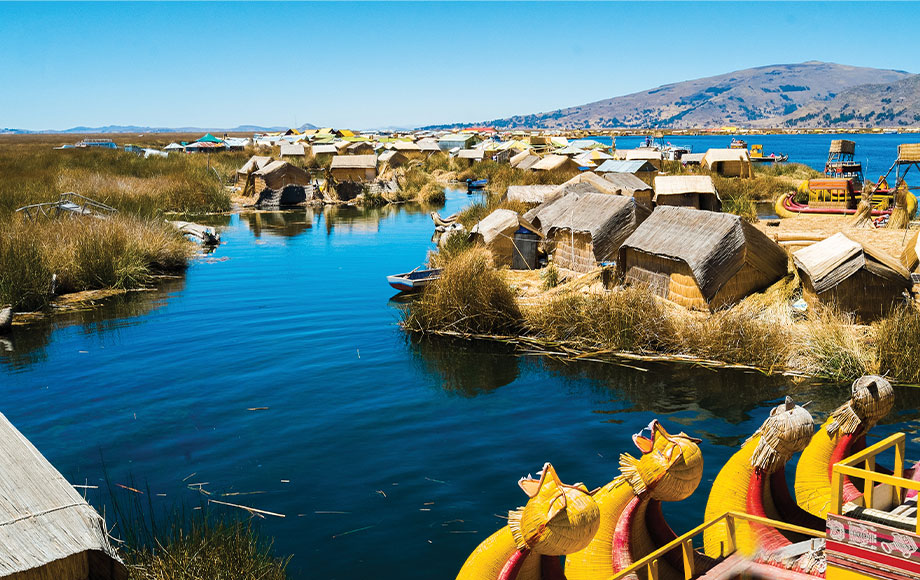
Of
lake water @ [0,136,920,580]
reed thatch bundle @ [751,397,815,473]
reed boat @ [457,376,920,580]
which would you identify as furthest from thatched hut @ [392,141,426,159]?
reed thatch bundle @ [751,397,815,473]

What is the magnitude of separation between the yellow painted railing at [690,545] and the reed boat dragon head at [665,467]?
12.4 inches

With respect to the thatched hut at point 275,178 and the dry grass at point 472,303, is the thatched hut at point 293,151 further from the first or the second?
the dry grass at point 472,303

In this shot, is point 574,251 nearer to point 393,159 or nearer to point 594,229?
point 594,229

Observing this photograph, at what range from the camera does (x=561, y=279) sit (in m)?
18.5

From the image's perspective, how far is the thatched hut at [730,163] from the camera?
44.7 metres

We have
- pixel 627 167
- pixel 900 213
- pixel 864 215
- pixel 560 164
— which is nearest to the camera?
pixel 900 213

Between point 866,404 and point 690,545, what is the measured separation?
2.27 meters

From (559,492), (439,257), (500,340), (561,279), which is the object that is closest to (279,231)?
(439,257)

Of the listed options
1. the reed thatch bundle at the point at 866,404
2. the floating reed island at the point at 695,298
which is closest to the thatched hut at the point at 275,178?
the floating reed island at the point at 695,298

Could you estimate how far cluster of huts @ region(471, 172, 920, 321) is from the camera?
13.1 meters

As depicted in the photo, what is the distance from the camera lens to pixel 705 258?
14.3m

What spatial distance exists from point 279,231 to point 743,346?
992 inches

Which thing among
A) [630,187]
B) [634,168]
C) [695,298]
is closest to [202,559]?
[695,298]

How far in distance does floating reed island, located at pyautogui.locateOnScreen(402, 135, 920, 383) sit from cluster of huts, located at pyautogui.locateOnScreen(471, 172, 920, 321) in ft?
0.10
